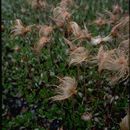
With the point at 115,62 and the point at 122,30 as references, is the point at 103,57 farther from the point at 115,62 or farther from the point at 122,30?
the point at 122,30

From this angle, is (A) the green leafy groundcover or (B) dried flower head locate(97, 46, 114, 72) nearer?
(B) dried flower head locate(97, 46, 114, 72)

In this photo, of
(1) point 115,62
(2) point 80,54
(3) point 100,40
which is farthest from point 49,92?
(1) point 115,62

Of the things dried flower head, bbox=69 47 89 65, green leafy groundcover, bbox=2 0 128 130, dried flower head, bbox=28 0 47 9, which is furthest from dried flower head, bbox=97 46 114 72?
dried flower head, bbox=28 0 47 9

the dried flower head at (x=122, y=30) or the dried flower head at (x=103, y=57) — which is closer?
the dried flower head at (x=103, y=57)

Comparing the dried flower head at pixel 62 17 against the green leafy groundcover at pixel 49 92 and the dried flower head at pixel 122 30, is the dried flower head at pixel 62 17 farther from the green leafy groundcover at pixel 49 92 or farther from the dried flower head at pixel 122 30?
the dried flower head at pixel 122 30

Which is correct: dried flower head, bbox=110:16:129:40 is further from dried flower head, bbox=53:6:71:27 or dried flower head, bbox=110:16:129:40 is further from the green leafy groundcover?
dried flower head, bbox=53:6:71:27

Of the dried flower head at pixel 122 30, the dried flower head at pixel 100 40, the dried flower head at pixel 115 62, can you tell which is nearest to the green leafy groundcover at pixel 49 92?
the dried flower head at pixel 100 40

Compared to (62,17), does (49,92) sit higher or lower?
lower

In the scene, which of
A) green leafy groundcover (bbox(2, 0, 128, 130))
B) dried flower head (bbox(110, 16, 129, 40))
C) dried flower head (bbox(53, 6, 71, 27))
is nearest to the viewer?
dried flower head (bbox(110, 16, 129, 40))

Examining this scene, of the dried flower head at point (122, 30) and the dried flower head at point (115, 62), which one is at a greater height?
the dried flower head at point (122, 30)
